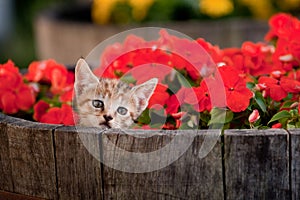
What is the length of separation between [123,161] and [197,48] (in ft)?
2.07

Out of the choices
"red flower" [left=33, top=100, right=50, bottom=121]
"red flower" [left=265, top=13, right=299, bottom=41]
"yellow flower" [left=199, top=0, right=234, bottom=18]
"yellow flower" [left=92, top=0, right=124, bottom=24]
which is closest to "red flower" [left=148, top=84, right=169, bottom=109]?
"red flower" [left=33, top=100, right=50, bottom=121]

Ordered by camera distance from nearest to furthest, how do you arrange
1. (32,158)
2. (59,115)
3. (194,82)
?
(32,158)
(59,115)
(194,82)

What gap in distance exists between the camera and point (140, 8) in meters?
5.22

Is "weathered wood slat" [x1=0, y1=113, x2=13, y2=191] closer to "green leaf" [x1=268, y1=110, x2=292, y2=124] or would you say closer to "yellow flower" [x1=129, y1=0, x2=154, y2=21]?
"green leaf" [x1=268, y1=110, x2=292, y2=124]

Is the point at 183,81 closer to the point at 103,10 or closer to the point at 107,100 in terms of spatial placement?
the point at 107,100

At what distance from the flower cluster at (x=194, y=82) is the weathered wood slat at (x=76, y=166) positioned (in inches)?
9.7

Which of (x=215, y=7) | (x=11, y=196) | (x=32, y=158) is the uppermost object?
(x=215, y=7)

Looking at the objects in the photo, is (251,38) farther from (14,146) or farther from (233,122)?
(14,146)

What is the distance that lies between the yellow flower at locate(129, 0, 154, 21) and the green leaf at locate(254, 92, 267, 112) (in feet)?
10.9

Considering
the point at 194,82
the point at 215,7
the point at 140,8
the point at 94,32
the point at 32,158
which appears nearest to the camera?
the point at 32,158

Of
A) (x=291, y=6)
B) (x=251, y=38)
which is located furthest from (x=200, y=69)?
(x=291, y=6)

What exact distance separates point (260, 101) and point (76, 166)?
540mm

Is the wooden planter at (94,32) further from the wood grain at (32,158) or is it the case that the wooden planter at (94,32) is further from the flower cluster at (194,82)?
the wood grain at (32,158)

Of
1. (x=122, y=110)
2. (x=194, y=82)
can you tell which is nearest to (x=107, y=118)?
(x=122, y=110)
